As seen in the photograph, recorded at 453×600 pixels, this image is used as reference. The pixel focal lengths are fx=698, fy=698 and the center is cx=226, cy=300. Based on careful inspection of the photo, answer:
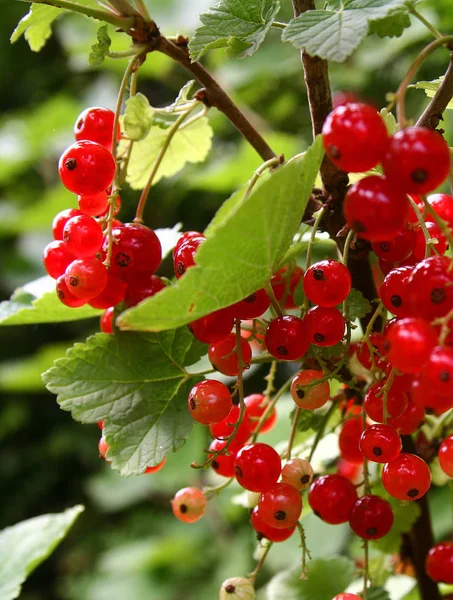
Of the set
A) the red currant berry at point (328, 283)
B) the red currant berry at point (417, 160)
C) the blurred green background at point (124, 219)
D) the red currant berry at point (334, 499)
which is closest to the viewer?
the red currant berry at point (417, 160)

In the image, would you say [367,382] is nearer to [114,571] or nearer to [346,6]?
[346,6]

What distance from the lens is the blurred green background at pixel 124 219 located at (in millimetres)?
2188

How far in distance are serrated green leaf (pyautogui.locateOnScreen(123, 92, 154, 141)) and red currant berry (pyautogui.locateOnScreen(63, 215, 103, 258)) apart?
93mm

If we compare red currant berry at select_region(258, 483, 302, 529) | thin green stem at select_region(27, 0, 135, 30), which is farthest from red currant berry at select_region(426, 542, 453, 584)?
thin green stem at select_region(27, 0, 135, 30)

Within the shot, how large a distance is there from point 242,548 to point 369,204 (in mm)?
1760

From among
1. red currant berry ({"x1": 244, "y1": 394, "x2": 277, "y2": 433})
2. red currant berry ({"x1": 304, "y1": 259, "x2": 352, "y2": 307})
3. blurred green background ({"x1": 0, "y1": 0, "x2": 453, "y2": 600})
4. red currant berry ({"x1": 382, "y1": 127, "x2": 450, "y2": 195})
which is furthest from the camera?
blurred green background ({"x1": 0, "y1": 0, "x2": 453, "y2": 600})

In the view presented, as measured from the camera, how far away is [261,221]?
1.69 ft

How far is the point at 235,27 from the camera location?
66cm

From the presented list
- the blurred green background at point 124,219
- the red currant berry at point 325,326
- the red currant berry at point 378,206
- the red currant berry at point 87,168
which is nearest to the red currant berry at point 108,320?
the red currant berry at point 87,168

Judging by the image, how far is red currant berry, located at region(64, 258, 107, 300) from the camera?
0.65 metres

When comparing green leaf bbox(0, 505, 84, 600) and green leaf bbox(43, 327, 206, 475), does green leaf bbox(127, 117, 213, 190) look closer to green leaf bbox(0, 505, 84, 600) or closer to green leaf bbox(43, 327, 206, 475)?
green leaf bbox(43, 327, 206, 475)

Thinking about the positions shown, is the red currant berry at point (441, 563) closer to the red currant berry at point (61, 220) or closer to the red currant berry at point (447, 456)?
the red currant berry at point (447, 456)

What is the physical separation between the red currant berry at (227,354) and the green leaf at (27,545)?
1.35ft

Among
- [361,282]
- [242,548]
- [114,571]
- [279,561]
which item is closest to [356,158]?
[361,282]
